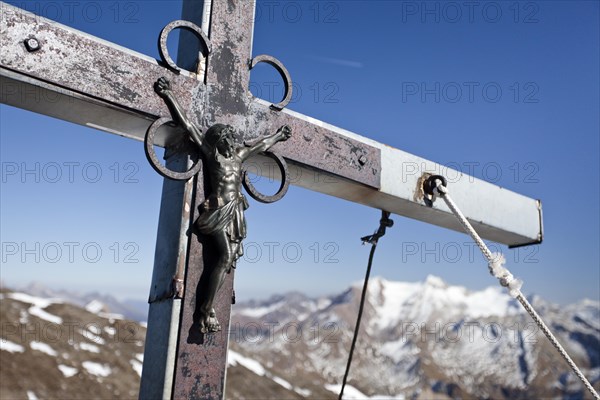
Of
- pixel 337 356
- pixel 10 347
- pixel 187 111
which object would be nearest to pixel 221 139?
pixel 187 111

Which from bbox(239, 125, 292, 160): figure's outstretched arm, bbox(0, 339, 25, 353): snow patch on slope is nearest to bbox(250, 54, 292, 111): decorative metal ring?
bbox(239, 125, 292, 160): figure's outstretched arm

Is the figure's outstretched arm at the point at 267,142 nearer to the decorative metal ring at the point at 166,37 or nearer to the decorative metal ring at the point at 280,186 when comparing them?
the decorative metal ring at the point at 280,186

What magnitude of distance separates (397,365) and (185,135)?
381 ft

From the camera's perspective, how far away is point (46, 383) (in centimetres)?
652

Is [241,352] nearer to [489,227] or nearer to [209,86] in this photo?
[489,227]

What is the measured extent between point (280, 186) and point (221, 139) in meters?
0.41

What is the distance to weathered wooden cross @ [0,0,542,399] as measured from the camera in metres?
2.15

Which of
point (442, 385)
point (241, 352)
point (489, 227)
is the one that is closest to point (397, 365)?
point (442, 385)

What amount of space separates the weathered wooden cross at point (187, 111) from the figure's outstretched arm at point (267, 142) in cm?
5

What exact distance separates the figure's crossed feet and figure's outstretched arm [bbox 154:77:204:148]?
2.26 feet

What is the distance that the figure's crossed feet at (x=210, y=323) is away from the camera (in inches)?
88.1

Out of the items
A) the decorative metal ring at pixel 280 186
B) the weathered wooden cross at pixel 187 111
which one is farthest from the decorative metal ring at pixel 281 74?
the decorative metal ring at pixel 280 186

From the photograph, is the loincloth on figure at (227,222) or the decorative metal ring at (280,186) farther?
the decorative metal ring at (280,186)

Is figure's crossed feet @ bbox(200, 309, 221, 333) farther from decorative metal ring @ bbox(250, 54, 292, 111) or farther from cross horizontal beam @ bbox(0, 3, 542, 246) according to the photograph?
decorative metal ring @ bbox(250, 54, 292, 111)
